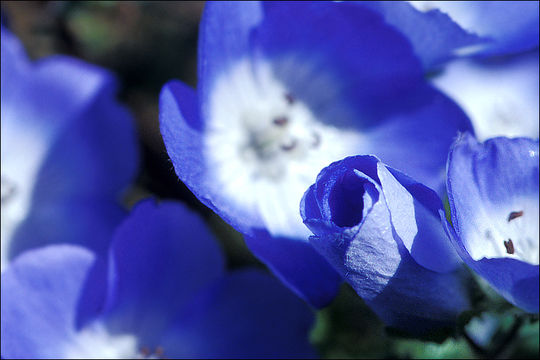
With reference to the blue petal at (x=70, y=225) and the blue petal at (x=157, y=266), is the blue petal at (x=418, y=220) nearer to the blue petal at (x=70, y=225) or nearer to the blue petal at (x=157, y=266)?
the blue petal at (x=157, y=266)

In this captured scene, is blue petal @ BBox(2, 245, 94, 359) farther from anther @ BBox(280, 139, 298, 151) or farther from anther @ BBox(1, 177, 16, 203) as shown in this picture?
anther @ BBox(280, 139, 298, 151)

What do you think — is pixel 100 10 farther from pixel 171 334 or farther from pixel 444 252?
pixel 444 252

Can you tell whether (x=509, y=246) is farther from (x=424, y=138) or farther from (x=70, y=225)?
(x=70, y=225)

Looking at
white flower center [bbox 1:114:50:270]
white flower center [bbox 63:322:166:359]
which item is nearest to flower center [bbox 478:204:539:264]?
white flower center [bbox 63:322:166:359]

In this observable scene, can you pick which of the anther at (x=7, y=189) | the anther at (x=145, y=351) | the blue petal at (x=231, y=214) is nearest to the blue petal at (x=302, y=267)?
the blue petal at (x=231, y=214)

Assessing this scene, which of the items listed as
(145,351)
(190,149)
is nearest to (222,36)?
(190,149)

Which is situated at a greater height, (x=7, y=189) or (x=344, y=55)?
(x=344, y=55)

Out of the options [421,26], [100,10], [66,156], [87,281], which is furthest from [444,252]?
[100,10]
